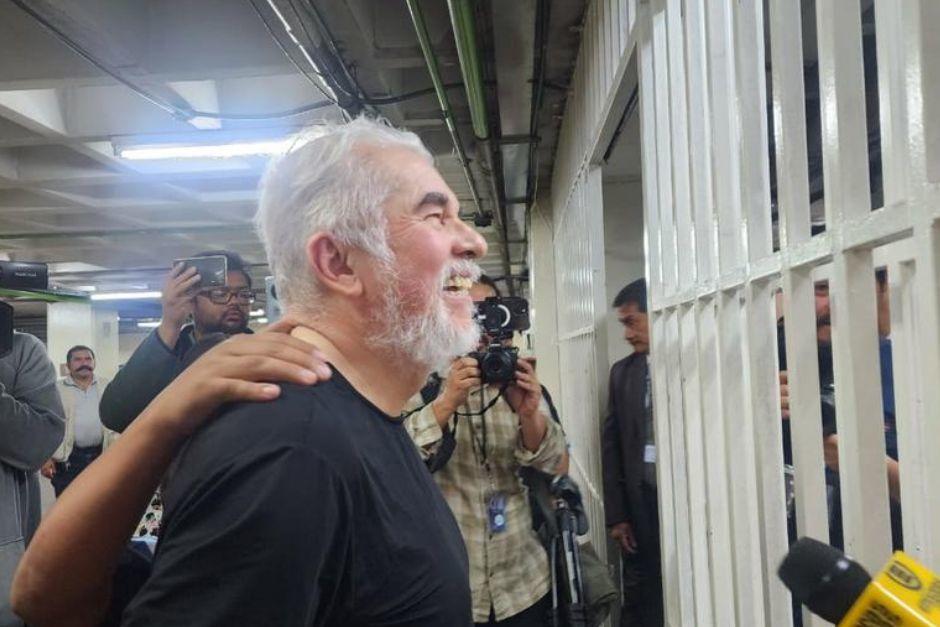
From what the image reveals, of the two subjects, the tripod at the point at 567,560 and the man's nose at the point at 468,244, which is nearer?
the man's nose at the point at 468,244

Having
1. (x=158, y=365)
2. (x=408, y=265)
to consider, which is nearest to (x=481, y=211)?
(x=158, y=365)

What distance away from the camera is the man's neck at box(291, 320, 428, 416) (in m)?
0.89

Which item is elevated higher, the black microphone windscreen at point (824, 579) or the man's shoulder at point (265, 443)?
the man's shoulder at point (265, 443)

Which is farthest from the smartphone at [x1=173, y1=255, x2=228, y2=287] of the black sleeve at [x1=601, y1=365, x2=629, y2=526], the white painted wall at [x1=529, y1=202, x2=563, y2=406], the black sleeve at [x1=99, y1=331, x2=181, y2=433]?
the white painted wall at [x1=529, y1=202, x2=563, y2=406]

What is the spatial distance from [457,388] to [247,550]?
3.98ft

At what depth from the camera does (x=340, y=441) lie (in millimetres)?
727

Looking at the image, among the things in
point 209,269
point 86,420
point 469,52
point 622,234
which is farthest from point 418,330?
point 86,420

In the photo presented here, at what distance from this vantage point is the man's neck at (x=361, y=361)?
0.89 meters

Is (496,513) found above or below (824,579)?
A: below

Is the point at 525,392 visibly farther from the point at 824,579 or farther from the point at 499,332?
the point at 824,579

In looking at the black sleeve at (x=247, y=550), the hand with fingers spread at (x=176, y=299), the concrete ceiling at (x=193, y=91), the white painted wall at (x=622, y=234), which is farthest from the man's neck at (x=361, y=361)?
the white painted wall at (x=622, y=234)

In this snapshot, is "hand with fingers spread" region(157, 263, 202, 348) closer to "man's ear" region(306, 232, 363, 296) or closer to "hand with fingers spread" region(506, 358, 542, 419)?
"hand with fingers spread" region(506, 358, 542, 419)

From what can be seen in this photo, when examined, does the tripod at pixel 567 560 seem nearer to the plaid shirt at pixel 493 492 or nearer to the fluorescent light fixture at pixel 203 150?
the plaid shirt at pixel 493 492

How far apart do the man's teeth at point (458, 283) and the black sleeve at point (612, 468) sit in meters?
1.79
